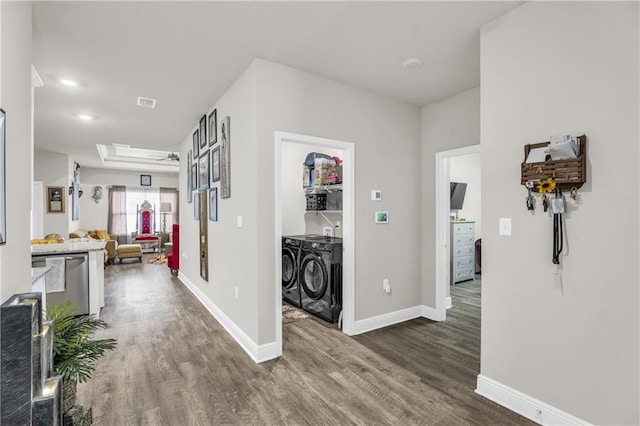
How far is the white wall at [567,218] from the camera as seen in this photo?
1667mm

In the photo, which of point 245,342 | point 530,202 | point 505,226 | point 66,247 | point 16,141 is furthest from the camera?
point 66,247

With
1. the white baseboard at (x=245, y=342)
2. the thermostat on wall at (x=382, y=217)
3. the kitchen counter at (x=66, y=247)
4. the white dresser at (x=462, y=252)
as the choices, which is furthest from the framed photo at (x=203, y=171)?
the white dresser at (x=462, y=252)

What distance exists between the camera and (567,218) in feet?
6.17

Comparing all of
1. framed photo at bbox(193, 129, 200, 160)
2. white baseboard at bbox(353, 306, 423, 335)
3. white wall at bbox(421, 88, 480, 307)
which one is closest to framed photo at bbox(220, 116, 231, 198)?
framed photo at bbox(193, 129, 200, 160)

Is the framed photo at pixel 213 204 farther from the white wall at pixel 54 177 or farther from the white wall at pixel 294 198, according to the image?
the white wall at pixel 54 177

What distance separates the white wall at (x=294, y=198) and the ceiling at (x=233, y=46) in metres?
1.70

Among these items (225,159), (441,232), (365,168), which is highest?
(225,159)

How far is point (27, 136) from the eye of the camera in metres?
Answer: 1.82

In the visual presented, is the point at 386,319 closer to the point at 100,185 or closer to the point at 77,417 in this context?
the point at 77,417

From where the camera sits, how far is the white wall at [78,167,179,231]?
9.48 m

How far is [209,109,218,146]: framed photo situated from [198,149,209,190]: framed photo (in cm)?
27

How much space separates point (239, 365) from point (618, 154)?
2.98m

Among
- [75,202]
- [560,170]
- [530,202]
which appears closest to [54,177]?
[75,202]

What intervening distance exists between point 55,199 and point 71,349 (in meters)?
7.30
